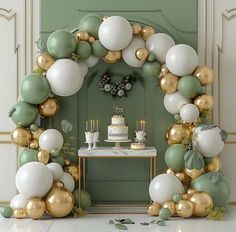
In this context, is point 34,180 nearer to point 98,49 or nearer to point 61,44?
point 61,44

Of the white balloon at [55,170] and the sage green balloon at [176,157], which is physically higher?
the sage green balloon at [176,157]

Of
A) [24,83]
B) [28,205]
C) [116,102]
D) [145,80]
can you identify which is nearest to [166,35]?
[145,80]

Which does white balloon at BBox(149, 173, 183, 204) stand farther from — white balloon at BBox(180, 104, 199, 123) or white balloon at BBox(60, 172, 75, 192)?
white balloon at BBox(60, 172, 75, 192)

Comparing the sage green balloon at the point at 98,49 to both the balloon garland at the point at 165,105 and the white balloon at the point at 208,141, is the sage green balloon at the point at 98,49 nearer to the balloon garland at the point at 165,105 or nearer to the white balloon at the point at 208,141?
the balloon garland at the point at 165,105

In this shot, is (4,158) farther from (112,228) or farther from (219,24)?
(219,24)

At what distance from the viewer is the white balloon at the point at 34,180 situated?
15.1ft

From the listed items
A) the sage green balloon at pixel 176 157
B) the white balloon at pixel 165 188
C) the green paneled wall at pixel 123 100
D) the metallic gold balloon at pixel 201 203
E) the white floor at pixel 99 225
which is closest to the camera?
the white floor at pixel 99 225

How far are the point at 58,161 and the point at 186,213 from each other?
1307mm

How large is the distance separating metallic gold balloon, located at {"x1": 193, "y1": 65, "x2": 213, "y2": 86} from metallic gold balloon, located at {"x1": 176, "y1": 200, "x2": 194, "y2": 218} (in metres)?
1.19

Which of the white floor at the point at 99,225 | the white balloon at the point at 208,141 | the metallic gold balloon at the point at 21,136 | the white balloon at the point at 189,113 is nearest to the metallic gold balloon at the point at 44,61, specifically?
the metallic gold balloon at the point at 21,136

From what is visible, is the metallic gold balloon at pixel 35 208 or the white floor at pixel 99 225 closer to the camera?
the white floor at pixel 99 225

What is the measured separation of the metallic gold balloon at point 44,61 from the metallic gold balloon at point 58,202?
1.21 m

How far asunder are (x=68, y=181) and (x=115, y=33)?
4.83ft

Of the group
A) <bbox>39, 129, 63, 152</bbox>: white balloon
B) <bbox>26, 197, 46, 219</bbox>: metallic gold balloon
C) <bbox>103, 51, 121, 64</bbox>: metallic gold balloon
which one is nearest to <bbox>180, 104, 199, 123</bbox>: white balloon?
<bbox>103, 51, 121, 64</bbox>: metallic gold balloon
